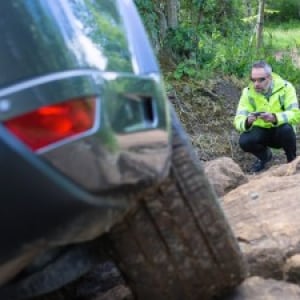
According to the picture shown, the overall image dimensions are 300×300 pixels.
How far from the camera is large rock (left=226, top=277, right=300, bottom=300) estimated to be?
2.59m

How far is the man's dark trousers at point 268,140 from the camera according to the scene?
7.45 metres

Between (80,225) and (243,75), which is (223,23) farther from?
(80,225)

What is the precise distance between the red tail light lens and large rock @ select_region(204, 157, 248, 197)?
9.52ft

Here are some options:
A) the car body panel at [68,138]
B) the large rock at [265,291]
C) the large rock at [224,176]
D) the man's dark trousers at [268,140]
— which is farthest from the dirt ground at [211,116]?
the car body panel at [68,138]

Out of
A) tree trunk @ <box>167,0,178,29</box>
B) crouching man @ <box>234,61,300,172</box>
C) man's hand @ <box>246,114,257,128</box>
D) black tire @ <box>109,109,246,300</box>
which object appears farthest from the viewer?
tree trunk @ <box>167,0,178,29</box>

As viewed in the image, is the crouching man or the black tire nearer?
the black tire

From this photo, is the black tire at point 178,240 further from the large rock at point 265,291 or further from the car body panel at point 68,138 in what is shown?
the car body panel at point 68,138

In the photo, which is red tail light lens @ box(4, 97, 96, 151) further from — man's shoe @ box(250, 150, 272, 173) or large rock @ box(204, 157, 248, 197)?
man's shoe @ box(250, 150, 272, 173)

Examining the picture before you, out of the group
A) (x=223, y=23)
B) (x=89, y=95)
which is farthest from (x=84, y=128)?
(x=223, y=23)

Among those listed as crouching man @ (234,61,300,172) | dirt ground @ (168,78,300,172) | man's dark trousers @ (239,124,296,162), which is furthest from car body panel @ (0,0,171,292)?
dirt ground @ (168,78,300,172)

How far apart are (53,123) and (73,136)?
0.05 meters

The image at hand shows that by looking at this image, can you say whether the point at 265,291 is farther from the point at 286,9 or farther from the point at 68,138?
the point at 286,9

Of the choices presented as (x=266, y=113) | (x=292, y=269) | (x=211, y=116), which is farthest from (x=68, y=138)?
(x=211, y=116)

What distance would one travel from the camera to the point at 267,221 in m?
3.18
